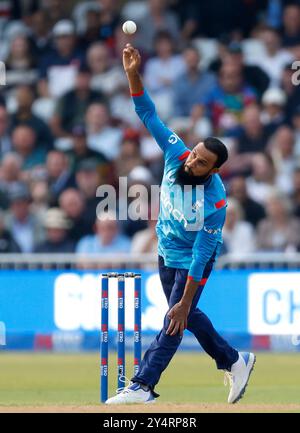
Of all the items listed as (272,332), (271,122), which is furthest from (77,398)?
(271,122)

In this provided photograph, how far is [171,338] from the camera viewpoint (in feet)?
34.5

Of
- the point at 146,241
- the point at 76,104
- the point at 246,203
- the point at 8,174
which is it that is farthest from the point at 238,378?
the point at 76,104

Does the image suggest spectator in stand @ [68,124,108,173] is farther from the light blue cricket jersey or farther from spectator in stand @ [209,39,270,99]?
the light blue cricket jersey

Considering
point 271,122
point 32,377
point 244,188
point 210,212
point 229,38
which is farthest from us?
point 229,38

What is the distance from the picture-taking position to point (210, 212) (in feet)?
33.9

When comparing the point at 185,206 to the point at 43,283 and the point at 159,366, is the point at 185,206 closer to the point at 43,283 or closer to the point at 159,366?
the point at 159,366

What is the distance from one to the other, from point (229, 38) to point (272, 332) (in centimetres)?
623

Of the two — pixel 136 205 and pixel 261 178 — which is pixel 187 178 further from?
pixel 261 178

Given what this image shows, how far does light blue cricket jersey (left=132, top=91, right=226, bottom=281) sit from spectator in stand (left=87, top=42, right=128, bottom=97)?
36.0 ft

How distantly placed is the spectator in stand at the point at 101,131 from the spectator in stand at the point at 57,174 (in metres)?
0.66

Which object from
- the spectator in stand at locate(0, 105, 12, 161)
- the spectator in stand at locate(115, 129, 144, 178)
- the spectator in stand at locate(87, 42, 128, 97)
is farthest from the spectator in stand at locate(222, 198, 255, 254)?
the spectator in stand at locate(0, 105, 12, 161)

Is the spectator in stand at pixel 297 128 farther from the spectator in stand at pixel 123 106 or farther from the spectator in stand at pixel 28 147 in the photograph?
the spectator in stand at pixel 28 147

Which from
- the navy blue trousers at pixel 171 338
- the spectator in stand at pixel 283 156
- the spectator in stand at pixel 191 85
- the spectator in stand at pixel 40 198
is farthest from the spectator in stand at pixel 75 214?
the navy blue trousers at pixel 171 338

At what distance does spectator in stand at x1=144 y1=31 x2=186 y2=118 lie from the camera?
2114cm
